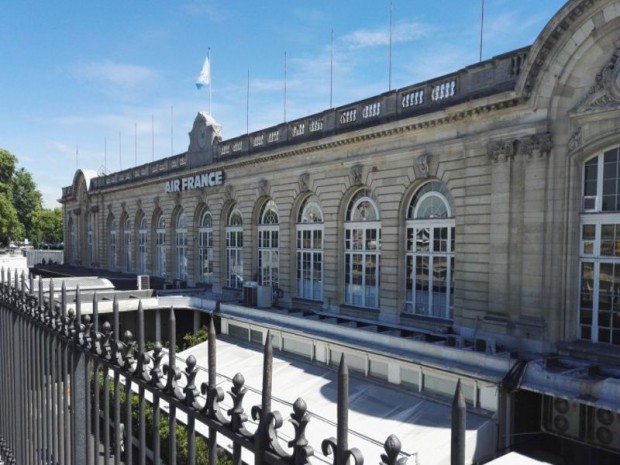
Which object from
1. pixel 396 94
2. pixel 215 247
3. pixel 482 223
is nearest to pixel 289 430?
pixel 482 223

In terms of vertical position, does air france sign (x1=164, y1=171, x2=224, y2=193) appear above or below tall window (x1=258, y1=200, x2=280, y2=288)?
above

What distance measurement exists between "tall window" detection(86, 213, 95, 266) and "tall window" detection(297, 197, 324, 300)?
33546mm

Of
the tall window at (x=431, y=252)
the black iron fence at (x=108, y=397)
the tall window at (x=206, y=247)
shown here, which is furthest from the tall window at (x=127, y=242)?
the black iron fence at (x=108, y=397)

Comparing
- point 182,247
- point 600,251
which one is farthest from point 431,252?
point 182,247

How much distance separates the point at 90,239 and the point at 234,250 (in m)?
28.7

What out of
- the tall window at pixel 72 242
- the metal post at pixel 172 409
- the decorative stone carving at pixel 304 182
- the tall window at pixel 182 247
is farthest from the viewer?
the tall window at pixel 72 242

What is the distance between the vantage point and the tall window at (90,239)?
51875mm

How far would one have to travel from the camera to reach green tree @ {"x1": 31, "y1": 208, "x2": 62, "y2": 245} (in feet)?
281

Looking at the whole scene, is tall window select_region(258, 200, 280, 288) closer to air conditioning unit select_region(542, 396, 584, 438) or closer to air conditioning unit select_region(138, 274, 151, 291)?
air conditioning unit select_region(138, 274, 151, 291)

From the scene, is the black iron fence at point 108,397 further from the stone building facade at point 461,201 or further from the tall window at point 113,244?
the tall window at point 113,244

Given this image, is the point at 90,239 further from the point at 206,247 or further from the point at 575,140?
the point at 575,140

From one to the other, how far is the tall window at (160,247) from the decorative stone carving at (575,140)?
99.3ft

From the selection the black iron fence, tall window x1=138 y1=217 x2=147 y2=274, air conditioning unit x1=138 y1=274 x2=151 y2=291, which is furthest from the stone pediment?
tall window x1=138 y1=217 x2=147 y2=274

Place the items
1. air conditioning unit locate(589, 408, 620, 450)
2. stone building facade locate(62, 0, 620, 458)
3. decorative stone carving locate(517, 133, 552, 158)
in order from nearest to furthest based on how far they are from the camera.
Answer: air conditioning unit locate(589, 408, 620, 450)
stone building facade locate(62, 0, 620, 458)
decorative stone carving locate(517, 133, 552, 158)
